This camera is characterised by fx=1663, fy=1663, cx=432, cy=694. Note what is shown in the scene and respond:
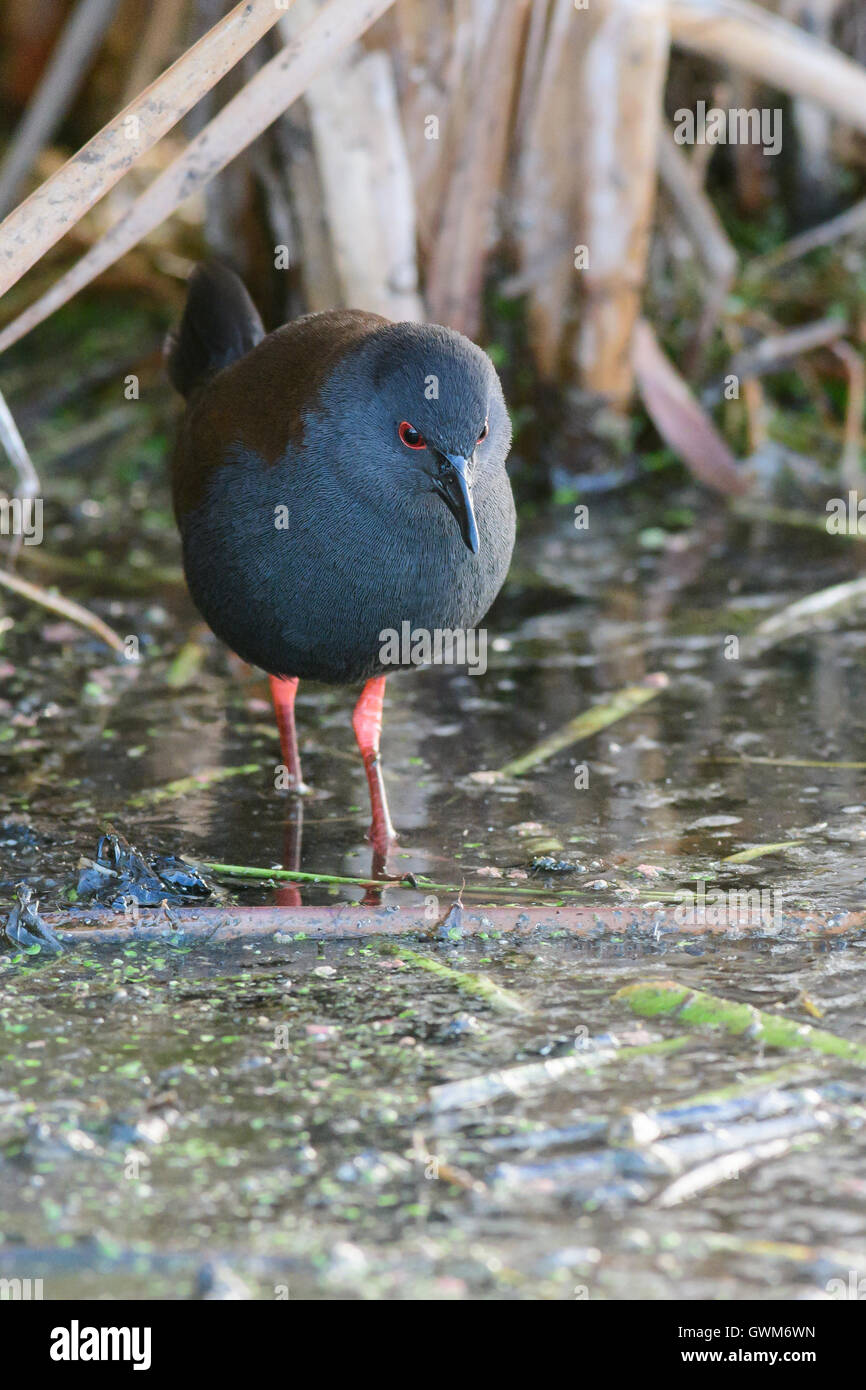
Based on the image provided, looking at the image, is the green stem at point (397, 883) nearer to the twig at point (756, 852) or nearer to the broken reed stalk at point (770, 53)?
the twig at point (756, 852)

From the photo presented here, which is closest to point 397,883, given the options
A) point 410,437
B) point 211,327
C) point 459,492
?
point 459,492

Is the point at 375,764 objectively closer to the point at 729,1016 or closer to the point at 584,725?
the point at 584,725

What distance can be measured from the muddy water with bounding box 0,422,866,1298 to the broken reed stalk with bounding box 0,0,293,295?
1326mm

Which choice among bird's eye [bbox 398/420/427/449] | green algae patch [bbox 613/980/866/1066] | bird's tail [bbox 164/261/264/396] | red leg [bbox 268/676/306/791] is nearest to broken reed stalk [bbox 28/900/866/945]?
green algae patch [bbox 613/980/866/1066]

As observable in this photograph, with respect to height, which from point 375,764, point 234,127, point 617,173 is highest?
point 617,173

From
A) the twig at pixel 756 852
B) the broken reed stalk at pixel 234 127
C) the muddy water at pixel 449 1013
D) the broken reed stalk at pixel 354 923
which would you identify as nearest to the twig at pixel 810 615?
the muddy water at pixel 449 1013

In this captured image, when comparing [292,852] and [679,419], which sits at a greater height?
[679,419]

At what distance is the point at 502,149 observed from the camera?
20.0 feet

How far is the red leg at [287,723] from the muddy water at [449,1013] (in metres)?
0.11

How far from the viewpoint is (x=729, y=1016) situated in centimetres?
289

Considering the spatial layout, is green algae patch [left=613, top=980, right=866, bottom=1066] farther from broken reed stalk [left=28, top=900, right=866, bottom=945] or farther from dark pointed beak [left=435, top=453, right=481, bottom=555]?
dark pointed beak [left=435, top=453, right=481, bottom=555]

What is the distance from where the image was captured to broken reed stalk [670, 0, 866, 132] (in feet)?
18.9

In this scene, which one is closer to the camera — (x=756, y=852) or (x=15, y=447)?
(x=756, y=852)

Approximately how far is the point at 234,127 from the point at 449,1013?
2295 millimetres
